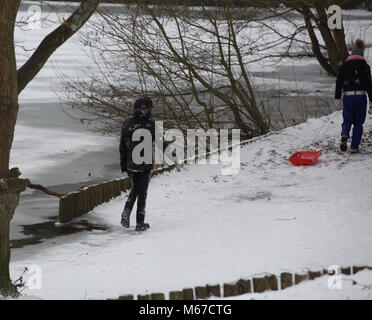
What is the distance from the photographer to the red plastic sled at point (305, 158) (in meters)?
12.4

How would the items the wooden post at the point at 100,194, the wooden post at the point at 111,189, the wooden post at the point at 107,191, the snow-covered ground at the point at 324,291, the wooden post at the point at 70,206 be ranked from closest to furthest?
the snow-covered ground at the point at 324,291
the wooden post at the point at 70,206
the wooden post at the point at 100,194
the wooden post at the point at 107,191
the wooden post at the point at 111,189

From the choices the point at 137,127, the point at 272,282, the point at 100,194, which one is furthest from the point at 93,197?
the point at 272,282

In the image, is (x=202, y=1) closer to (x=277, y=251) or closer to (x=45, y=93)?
(x=277, y=251)

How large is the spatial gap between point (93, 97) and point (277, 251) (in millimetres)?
8847

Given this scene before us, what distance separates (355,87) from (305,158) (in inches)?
63.7

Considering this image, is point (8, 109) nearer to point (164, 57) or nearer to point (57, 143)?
point (164, 57)

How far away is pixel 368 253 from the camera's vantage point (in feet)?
24.2

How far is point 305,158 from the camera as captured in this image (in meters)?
12.5

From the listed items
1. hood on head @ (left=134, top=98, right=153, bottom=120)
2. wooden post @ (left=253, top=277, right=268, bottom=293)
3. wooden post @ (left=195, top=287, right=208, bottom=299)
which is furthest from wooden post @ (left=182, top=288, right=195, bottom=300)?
hood on head @ (left=134, top=98, right=153, bottom=120)

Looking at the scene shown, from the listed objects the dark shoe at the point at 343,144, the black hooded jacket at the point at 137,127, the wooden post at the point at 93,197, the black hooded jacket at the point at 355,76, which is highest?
the black hooded jacket at the point at 355,76

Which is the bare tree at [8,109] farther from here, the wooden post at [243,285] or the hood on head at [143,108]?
the hood on head at [143,108]

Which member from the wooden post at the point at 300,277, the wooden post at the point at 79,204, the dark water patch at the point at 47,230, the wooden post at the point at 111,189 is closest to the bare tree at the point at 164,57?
the wooden post at the point at 111,189

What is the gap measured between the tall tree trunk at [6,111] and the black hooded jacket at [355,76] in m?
7.21

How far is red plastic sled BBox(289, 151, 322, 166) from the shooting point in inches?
488
